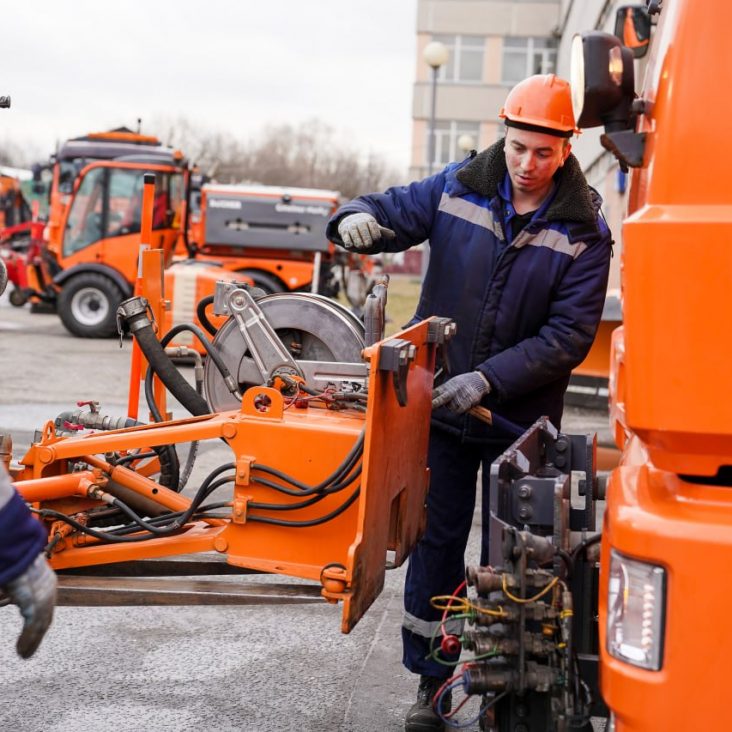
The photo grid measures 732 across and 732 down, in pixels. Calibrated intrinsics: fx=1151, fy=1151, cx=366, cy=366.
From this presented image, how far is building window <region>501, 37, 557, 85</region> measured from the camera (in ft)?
174

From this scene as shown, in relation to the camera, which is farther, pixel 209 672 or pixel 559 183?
pixel 209 672

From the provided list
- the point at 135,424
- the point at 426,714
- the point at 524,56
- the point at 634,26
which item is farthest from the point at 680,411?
the point at 524,56

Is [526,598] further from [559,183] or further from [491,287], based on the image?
[559,183]

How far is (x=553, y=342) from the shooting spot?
3.78 metres

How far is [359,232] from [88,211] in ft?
46.5

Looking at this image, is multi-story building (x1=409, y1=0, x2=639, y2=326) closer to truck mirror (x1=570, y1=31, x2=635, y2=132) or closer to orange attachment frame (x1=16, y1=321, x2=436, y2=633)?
orange attachment frame (x1=16, y1=321, x2=436, y2=633)

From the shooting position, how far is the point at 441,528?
402 cm

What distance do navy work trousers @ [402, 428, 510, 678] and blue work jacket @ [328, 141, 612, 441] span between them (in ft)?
0.32

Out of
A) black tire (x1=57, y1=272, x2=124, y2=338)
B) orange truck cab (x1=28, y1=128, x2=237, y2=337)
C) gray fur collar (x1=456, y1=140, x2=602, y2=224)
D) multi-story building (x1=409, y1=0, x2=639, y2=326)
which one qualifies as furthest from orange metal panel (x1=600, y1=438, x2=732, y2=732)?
multi-story building (x1=409, y1=0, x2=639, y2=326)

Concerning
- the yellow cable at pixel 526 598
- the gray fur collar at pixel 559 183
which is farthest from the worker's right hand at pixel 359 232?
the yellow cable at pixel 526 598

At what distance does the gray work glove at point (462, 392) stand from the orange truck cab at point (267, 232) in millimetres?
12192

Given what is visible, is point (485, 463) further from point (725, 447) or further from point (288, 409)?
point (725, 447)

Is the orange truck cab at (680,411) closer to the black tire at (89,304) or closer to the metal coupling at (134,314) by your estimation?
the metal coupling at (134,314)

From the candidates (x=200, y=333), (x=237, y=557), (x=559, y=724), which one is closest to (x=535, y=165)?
(x=200, y=333)
